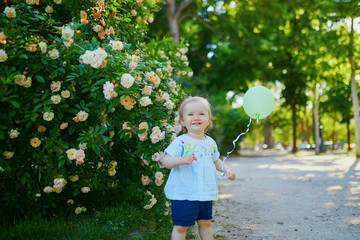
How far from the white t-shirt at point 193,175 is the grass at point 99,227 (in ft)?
3.02

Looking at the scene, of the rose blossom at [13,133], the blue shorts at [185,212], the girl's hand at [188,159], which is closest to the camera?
the girl's hand at [188,159]

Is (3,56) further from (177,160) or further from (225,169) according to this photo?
(225,169)

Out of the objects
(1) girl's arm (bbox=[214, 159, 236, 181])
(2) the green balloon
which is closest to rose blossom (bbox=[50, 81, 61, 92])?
(1) girl's arm (bbox=[214, 159, 236, 181])

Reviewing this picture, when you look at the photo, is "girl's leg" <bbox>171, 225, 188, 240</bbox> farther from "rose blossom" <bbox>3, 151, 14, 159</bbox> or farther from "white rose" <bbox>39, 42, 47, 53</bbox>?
"white rose" <bbox>39, 42, 47, 53</bbox>

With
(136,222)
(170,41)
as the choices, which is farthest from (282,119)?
(136,222)

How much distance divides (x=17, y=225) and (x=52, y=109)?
1225mm

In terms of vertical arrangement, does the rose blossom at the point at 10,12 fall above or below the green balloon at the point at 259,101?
above

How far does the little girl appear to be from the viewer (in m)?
2.78

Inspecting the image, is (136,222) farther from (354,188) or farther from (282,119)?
(282,119)

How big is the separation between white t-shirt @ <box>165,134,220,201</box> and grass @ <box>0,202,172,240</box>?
3.02 feet

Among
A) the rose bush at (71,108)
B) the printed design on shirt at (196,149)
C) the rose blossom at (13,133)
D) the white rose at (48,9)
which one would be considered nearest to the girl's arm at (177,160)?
the printed design on shirt at (196,149)

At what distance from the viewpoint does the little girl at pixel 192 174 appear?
2775 millimetres

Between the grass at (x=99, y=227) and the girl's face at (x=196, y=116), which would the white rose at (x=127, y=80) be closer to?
the girl's face at (x=196, y=116)

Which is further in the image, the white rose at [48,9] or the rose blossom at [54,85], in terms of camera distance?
the white rose at [48,9]
